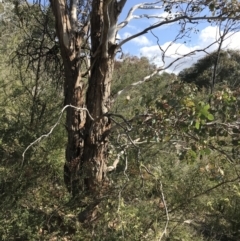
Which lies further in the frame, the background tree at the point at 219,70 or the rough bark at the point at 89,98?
the background tree at the point at 219,70

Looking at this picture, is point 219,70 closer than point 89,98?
No

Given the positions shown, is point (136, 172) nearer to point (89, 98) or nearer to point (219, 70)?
point (89, 98)

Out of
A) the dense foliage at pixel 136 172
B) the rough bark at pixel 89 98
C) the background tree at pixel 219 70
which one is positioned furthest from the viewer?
the background tree at pixel 219 70

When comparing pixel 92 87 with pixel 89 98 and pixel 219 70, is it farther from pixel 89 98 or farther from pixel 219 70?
pixel 219 70

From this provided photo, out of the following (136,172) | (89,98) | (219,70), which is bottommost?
(136,172)

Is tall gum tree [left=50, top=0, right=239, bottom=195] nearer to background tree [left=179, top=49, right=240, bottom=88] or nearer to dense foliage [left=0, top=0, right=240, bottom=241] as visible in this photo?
dense foliage [left=0, top=0, right=240, bottom=241]

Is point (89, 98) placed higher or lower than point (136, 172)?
higher

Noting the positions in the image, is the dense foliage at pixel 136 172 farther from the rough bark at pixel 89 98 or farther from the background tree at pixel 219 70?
the background tree at pixel 219 70

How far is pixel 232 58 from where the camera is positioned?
20.7m

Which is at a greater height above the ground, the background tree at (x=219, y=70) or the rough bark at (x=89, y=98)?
the background tree at (x=219, y=70)

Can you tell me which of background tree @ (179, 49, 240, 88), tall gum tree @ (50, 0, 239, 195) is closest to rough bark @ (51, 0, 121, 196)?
tall gum tree @ (50, 0, 239, 195)

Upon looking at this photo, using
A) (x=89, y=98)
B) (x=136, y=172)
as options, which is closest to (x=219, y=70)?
(x=136, y=172)

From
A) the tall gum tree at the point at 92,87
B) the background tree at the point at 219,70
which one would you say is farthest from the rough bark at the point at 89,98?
the background tree at the point at 219,70

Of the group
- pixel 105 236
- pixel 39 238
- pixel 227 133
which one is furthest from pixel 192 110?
pixel 39 238
